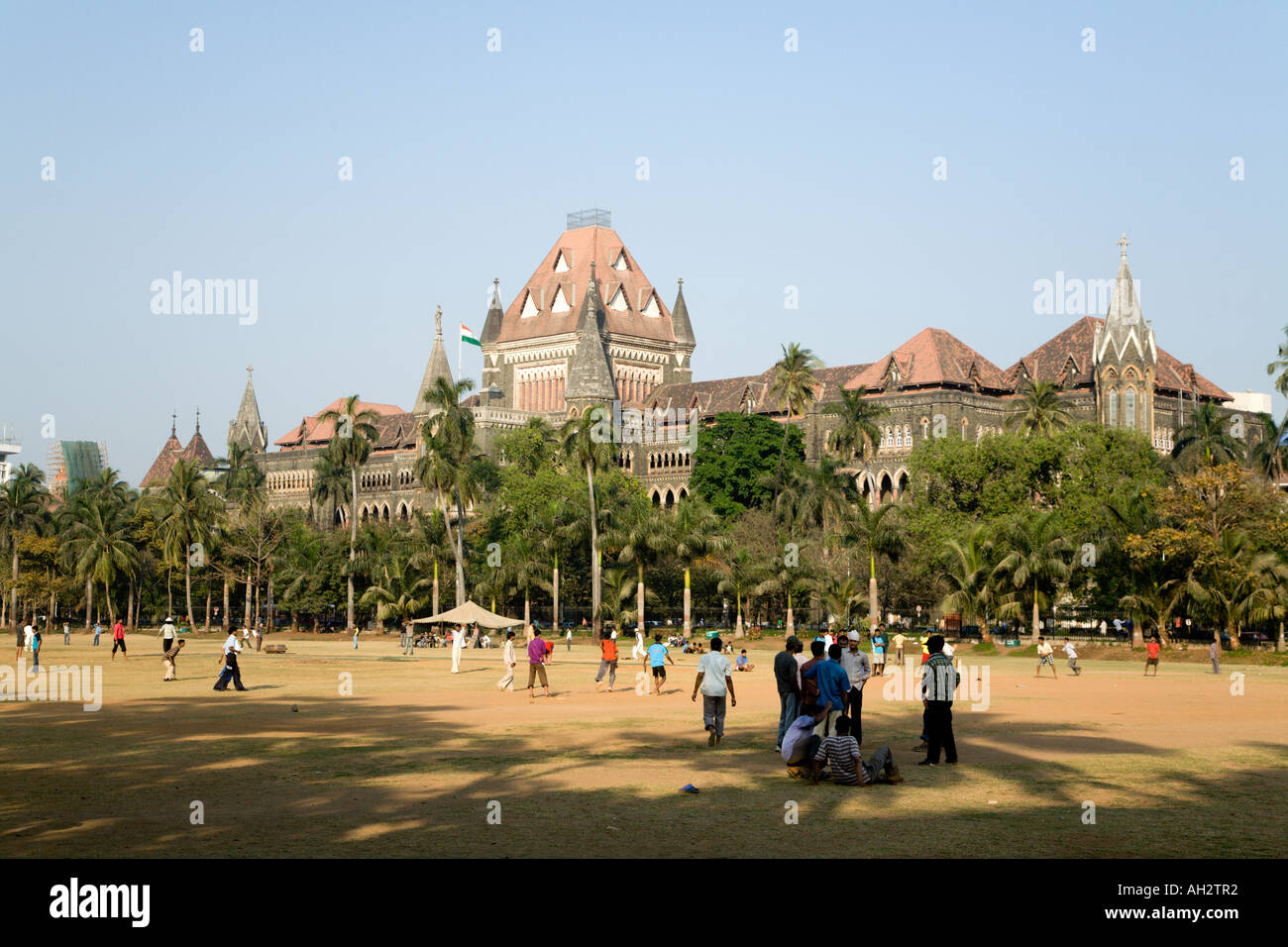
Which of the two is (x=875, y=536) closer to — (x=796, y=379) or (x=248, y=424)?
(x=796, y=379)

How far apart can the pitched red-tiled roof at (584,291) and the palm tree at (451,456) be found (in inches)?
2362

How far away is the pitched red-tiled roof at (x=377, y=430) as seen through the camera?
458 ft

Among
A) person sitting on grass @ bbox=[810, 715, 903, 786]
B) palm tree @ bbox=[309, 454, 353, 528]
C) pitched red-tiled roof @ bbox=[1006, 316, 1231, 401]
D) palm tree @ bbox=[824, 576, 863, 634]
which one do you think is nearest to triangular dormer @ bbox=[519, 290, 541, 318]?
palm tree @ bbox=[309, 454, 353, 528]

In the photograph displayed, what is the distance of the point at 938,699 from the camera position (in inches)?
727

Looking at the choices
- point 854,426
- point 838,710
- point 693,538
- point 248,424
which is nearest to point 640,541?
point 693,538

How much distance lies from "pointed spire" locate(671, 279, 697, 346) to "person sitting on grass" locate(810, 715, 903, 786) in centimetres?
12264

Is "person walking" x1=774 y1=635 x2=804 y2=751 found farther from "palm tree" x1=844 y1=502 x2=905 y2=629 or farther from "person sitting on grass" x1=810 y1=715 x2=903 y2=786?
"palm tree" x1=844 y1=502 x2=905 y2=629

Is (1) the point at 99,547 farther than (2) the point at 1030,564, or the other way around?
(1) the point at 99,547

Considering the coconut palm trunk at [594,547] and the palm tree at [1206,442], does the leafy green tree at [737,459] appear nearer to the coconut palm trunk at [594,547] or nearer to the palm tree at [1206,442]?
the palm tree at [1206,442]

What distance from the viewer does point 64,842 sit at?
1297 cm

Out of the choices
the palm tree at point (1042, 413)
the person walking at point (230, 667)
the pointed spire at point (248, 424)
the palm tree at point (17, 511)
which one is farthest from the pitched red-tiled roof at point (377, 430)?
the person walking at point (230, 667)

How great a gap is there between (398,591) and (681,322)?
6690cm
